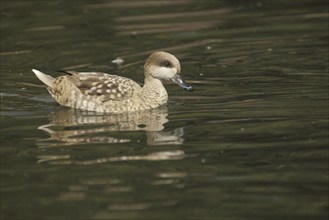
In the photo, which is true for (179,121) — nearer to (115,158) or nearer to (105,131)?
(105,131)

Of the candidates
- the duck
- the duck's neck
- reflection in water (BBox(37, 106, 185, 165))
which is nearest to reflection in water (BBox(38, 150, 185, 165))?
reflection in water (BBox(37, 106, 185, 165))

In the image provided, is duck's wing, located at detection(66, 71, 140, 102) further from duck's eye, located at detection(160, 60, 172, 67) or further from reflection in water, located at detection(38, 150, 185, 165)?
reflection in water, located at detection(38, 150, 185, 165)

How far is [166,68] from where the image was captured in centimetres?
1298

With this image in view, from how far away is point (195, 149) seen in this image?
10.2 metres

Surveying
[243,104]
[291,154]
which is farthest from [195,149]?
[243,104]

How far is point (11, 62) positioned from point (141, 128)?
16.6ft

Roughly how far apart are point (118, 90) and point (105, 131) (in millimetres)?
1588

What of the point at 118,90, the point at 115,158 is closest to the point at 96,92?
the point at 118,90

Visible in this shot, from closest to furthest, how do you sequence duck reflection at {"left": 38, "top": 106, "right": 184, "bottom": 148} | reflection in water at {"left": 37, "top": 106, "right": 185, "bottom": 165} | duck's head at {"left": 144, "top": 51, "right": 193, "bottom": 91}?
reflection in water at {"left": 37, "top": 106, "right": 185, "bottom": 165} < duck reflection at {"left": 38, "top": 106, "right": 184, "bottom": 148} < duck's head at {"left": 144, "top": 51, "right": 193, "bottom": 91}

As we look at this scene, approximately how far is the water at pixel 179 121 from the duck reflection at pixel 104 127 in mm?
20

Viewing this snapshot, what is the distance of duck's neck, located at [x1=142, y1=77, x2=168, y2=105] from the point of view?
1295 centimetres

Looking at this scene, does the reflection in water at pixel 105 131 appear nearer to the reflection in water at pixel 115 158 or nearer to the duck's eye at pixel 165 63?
the reflection in water at pixel 115 158

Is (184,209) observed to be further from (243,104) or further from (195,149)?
(243,104)

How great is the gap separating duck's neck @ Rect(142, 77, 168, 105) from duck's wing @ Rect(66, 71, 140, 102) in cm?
13
